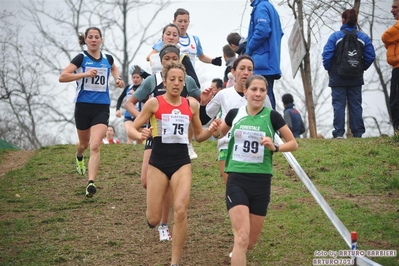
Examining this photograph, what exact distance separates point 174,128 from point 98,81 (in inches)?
146

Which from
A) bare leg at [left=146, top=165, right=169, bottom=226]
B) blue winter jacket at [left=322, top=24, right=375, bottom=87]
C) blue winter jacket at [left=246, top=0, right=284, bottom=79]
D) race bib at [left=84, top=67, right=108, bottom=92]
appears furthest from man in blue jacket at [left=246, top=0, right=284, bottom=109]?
bare leg at [left=146, top=165, right=169, bottom=226]

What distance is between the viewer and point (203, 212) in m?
11.2

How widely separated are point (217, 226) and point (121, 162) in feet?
16.9

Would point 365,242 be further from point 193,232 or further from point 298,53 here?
point 298,53

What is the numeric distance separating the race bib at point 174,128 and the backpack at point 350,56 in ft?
20.4

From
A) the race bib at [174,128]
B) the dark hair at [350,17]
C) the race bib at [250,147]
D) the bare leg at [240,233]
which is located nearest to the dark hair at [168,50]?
the race bib at [174,128]

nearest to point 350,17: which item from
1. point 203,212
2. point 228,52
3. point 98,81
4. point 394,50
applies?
point 394,50

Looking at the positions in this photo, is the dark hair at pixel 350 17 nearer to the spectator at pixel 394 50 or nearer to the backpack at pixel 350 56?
the backpack at pixel 350 56

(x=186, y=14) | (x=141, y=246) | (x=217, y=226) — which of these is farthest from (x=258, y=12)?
(x=141, y=246)

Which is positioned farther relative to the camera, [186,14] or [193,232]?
[186,14]

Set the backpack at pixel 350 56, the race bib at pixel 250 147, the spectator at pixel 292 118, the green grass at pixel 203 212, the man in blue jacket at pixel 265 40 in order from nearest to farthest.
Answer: the race bib at pixel 250 147 → the green grass at pixel 203 212 → the man in blue jacket at pixel 265 40 → the backpack at pixel 350 56 → the spectator at pixel 292 118

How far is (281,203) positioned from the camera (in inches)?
440

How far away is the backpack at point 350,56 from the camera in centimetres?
1396

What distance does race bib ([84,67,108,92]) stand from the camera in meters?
11.9
